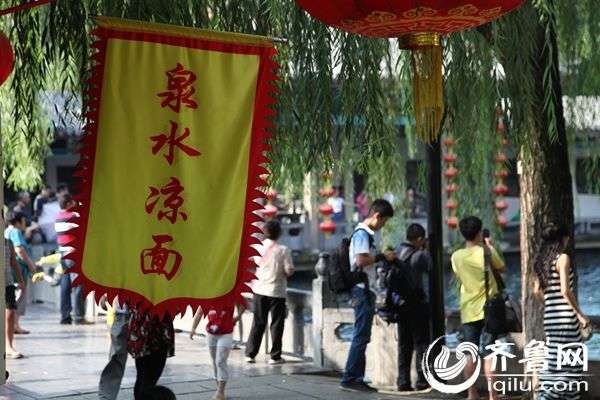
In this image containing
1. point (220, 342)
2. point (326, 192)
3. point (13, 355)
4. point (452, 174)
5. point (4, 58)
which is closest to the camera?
point (4, 58)

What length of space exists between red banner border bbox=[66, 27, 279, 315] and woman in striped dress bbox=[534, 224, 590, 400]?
3311 mm

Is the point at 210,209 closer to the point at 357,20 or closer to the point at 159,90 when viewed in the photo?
the point at 159,90

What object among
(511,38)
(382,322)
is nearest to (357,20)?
(511,38)

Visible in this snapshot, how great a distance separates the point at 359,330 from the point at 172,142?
4387 millimetres

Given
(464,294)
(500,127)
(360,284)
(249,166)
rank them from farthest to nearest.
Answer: (360,284) < (464,294) < (500,127) < (249,166)

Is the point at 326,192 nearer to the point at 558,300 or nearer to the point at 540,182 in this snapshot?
the point at 540,182

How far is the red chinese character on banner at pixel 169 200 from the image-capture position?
478cm

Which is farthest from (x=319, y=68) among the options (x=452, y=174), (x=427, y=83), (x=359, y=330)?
(x=452, y=174)

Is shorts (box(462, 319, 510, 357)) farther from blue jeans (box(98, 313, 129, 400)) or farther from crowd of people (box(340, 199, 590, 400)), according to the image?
blue jeans (box(98, 313, 129, 400))

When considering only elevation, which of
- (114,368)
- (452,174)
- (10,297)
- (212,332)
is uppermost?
(452,174)

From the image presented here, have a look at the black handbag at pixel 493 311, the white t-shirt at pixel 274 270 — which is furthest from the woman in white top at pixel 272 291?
the black handbag at pixel 493 311

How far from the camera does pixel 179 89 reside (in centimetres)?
487

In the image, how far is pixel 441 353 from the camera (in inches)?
343

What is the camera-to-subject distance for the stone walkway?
345 inches
